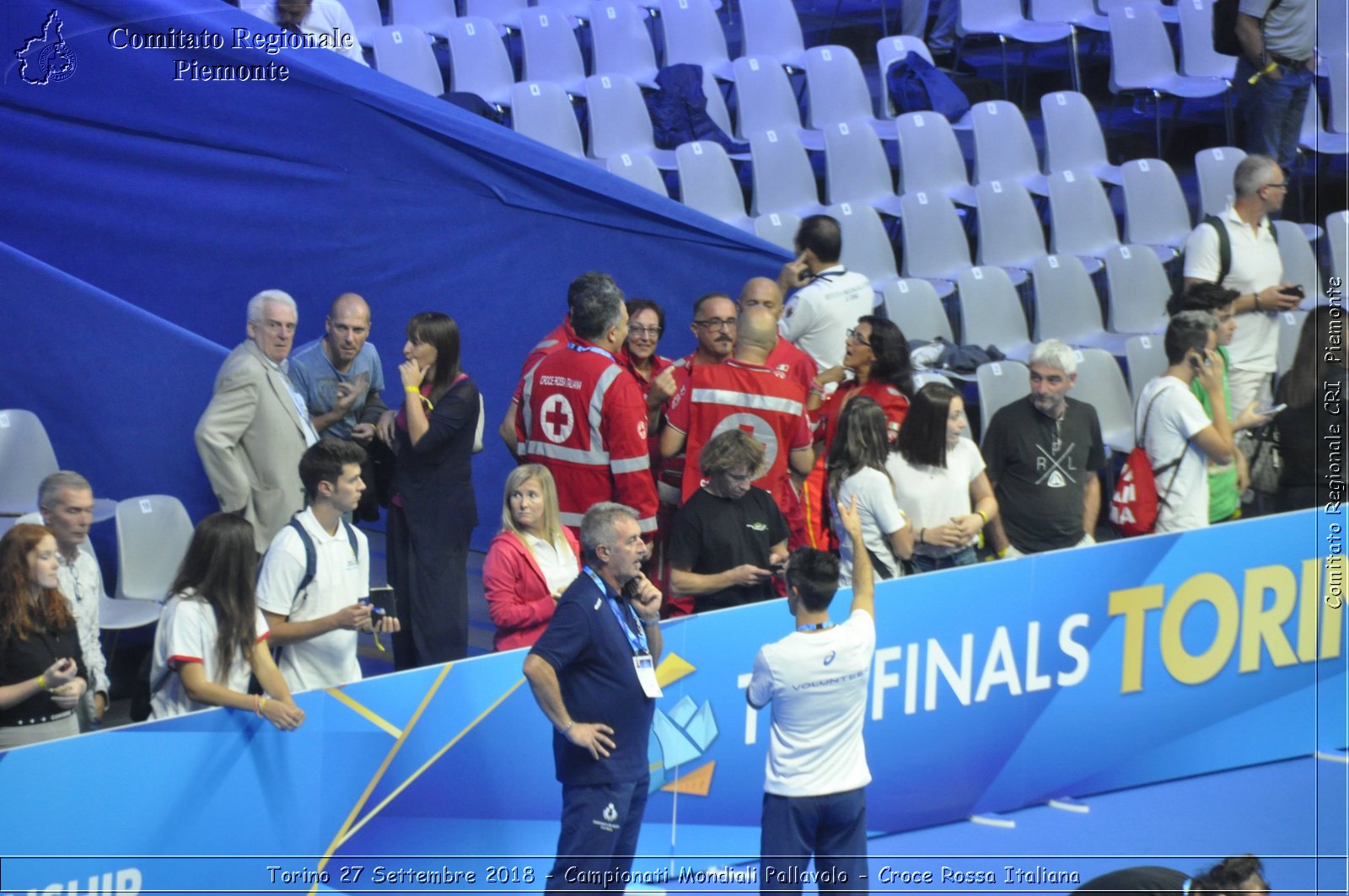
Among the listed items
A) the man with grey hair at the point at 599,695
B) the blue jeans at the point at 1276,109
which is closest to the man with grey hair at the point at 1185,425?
the man with grey hair at the point at 599,695

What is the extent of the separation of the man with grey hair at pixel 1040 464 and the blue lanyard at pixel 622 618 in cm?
189

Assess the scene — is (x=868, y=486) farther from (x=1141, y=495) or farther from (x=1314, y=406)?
(x=1314, y=406)

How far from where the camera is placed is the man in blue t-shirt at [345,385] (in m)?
5.46

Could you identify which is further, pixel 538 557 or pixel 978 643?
pixel 978 643

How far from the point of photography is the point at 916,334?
24.9 feet

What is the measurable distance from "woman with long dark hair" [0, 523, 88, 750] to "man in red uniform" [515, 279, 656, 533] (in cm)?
169

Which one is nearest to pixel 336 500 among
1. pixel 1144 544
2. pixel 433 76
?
pixel 1144 544

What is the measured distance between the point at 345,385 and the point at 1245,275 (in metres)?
4.15

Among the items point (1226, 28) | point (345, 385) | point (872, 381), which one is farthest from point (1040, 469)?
point (1226, 28)

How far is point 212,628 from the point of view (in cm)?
425

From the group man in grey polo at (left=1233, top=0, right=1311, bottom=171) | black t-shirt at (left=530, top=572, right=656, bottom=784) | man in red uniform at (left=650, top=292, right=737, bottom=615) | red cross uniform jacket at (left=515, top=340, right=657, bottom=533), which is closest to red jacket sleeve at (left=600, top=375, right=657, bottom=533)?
red cross uniform jacket at (left=515, top=340, right=657, bottom=533)

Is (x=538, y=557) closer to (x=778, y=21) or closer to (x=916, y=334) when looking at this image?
(x=916, y=334)

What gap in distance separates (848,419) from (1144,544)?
4.11 ft

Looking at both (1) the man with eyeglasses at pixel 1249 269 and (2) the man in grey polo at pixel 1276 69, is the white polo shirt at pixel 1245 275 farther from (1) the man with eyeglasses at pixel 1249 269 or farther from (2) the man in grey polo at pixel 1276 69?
(2) the man in grey polo at pixel 1276 69
